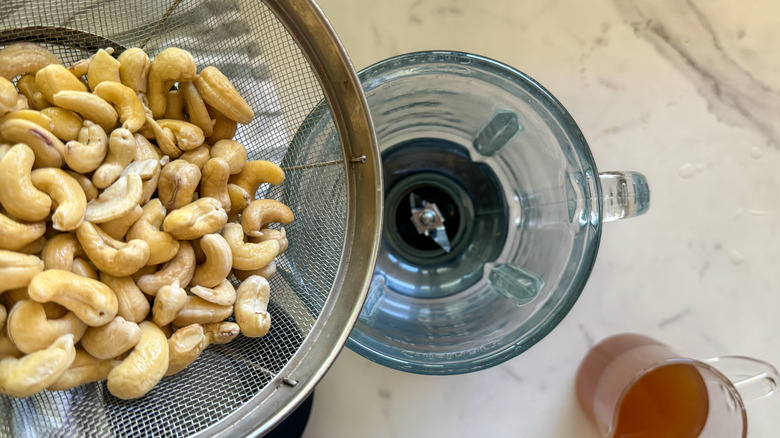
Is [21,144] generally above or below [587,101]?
below

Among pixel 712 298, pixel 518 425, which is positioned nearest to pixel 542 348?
pixel 518 425

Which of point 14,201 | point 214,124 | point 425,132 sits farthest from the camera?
point 425,132

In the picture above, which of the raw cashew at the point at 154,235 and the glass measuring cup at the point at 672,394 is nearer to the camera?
the raw cashew at the point at 154,235

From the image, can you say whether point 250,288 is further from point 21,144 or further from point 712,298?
point 712,298

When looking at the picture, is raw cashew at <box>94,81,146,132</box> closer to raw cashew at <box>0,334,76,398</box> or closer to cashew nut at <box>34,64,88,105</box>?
cashew nut at <box>34,64,88,105</box>

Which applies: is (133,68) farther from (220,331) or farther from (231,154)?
(220,331)

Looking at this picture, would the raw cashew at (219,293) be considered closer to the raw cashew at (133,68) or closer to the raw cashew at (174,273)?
the raw cashew at (174,273)

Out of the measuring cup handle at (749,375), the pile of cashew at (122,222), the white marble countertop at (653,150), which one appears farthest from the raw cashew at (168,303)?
the measuring cup handle at (749,375)
